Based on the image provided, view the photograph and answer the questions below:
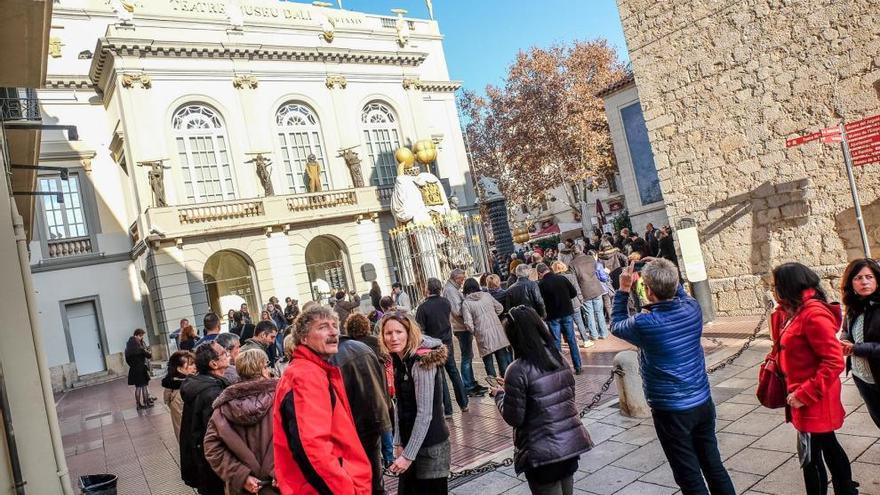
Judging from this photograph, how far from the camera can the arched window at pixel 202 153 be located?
64.4ft

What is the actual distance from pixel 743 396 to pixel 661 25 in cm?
725

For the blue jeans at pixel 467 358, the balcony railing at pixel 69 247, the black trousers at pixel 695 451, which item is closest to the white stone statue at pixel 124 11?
the balcony railing at pixel 69 247

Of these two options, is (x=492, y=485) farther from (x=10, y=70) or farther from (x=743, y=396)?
(x=10, y=70)

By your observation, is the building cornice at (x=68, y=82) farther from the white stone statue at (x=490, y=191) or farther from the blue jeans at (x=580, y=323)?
the blue jeans at (x=580, y=323)

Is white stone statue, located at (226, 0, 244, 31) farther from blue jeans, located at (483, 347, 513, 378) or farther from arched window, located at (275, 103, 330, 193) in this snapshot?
blue jeans, located at (483, 347, 513, 378)

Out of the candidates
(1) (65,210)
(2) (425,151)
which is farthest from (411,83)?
(1) (65,210)

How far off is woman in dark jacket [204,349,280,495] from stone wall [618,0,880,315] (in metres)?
9.05

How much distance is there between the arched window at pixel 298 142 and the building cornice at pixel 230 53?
6.88ft

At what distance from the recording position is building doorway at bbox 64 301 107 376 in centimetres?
1908

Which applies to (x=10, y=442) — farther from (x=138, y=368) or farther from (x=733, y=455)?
(x=138, y=368)

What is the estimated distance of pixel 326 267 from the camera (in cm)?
2312

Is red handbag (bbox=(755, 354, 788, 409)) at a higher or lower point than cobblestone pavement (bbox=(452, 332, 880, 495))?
higher

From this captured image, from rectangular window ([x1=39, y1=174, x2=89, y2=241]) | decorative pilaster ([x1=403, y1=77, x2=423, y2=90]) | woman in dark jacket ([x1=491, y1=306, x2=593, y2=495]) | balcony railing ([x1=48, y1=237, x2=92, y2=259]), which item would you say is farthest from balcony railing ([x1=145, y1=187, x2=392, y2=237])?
woman in dark jacket ([x1=491, y1=306, x2=593, y2=495])

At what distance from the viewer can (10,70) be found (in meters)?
5.77
